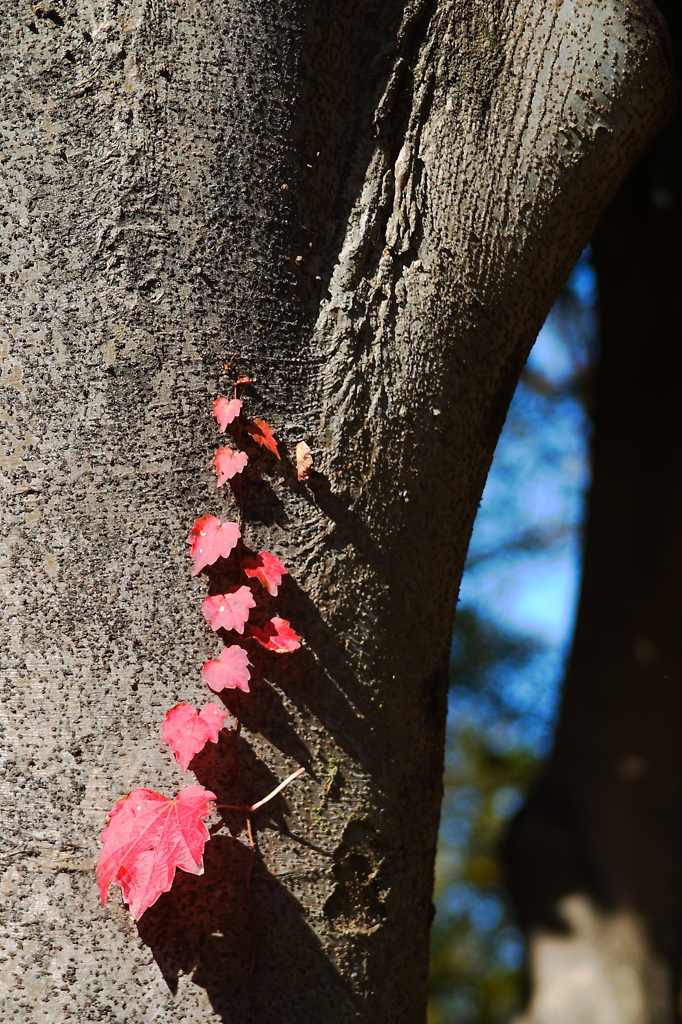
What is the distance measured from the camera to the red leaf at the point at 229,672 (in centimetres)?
90

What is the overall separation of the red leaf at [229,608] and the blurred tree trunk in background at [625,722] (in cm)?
299

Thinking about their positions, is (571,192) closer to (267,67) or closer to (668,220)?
(267,67)

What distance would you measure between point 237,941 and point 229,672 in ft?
0.97

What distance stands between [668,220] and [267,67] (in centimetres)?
317

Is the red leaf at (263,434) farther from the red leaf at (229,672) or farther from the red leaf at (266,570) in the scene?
the red leaf at (229,672)

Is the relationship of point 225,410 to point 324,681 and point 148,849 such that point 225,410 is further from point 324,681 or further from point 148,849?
point 148,849

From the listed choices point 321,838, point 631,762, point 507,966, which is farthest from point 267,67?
point 507,966

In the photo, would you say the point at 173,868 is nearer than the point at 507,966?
Yes

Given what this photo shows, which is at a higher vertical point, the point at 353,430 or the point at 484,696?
the point at 484,696

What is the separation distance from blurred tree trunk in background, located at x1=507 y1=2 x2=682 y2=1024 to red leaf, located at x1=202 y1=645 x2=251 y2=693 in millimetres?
3032

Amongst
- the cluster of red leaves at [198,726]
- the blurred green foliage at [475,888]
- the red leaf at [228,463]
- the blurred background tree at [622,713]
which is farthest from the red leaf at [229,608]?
the blurred green foliage at [475,888]

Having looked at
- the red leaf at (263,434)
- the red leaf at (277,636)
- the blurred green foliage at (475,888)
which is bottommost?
the red leaf at (277,636)

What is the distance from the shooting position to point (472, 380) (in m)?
1.11

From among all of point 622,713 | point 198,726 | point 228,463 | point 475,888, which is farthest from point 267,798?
point 475,888
